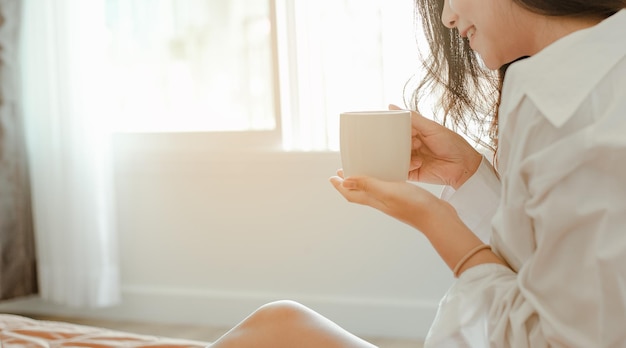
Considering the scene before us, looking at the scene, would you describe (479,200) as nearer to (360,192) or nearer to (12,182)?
(360,192)

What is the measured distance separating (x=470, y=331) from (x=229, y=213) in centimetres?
216

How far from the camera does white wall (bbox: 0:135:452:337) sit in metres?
3.00

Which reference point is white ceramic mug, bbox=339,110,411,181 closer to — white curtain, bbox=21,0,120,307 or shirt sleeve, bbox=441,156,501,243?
shirt sleeve, bbox=441,156,501,243

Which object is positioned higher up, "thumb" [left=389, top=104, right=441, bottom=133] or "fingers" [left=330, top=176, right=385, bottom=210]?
"thumb" [left=389, top=104, right=441, bottom=133]

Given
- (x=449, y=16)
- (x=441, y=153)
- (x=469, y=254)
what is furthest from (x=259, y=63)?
(x=469, y=254)

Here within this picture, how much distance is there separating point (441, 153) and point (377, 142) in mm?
331

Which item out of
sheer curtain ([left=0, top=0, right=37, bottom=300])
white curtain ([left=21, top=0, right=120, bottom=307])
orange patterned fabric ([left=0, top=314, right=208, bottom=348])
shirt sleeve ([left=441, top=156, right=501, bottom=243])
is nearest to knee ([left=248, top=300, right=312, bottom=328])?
orange patterned fabric ([left=0, top=314, right=208, bottom=348])

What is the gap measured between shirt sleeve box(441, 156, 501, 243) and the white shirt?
433mm

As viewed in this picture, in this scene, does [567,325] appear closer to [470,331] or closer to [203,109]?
[470,331]

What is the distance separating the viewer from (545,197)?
103 cm

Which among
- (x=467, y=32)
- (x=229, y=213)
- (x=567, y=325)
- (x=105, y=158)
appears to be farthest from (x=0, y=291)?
(x=567, y=325)

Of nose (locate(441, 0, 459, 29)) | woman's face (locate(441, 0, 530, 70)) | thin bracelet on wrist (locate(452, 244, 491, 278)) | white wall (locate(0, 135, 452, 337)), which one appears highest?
nose (locate(441, 0, 459, 29))

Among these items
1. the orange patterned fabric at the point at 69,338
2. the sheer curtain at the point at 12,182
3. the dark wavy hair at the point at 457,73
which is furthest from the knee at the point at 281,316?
the sheer curtain at the point at 12,182

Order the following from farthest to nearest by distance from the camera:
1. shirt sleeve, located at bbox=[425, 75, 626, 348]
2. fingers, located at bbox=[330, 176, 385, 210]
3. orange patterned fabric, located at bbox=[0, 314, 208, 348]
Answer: orange patterned fabric, located at bbox=[0, 314, 208, 348] < fingers, located at bbox=[330, 176, 385, 210] < shirt sleeve, located at bbox=[425, 75, 626, 348]
